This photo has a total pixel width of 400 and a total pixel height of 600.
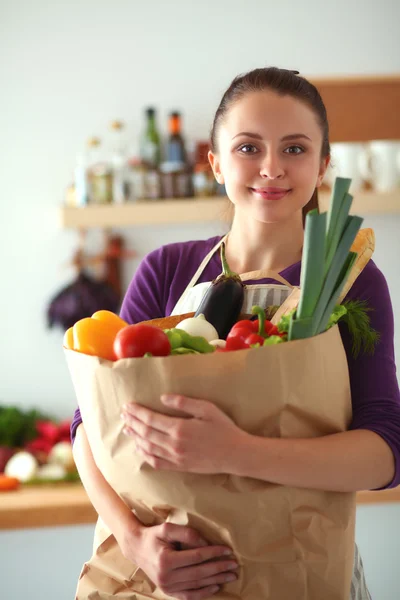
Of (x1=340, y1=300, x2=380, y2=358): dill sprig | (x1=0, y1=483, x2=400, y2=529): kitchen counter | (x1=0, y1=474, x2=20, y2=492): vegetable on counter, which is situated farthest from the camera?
(x1=0, y1=474, x2=20, y2=492): vegetable on counter

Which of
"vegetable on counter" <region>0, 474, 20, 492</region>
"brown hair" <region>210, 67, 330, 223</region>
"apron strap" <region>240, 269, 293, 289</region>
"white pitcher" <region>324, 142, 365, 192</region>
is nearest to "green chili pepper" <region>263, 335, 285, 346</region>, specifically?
"apron strap" <region>240, 269, 293, 289</region>

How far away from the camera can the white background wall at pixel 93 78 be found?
9.55ft

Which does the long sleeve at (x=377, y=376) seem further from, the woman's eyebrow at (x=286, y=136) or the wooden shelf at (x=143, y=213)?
the wooden shelf at (x=143, y=213)

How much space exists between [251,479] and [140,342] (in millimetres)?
209

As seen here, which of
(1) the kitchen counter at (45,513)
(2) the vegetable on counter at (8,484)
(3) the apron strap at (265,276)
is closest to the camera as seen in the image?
(3) the apron strap at (265,276)

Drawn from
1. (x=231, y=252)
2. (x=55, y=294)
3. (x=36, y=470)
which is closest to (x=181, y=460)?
(x=231, y=252)

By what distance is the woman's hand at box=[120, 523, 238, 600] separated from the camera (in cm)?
91

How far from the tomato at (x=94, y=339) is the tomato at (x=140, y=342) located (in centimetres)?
4

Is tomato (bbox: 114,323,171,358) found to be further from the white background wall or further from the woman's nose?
the white background wall

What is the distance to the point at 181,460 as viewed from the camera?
2.79 ft

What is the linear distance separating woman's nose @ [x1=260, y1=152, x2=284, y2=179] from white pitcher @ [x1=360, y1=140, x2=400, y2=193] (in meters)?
1.79

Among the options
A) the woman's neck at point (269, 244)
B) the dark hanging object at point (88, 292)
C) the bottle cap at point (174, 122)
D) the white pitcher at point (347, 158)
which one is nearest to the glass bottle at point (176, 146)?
the bottle cap at point (174, 122)

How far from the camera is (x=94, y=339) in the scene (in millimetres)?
913

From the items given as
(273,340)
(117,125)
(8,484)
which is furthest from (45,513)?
(273,340)
